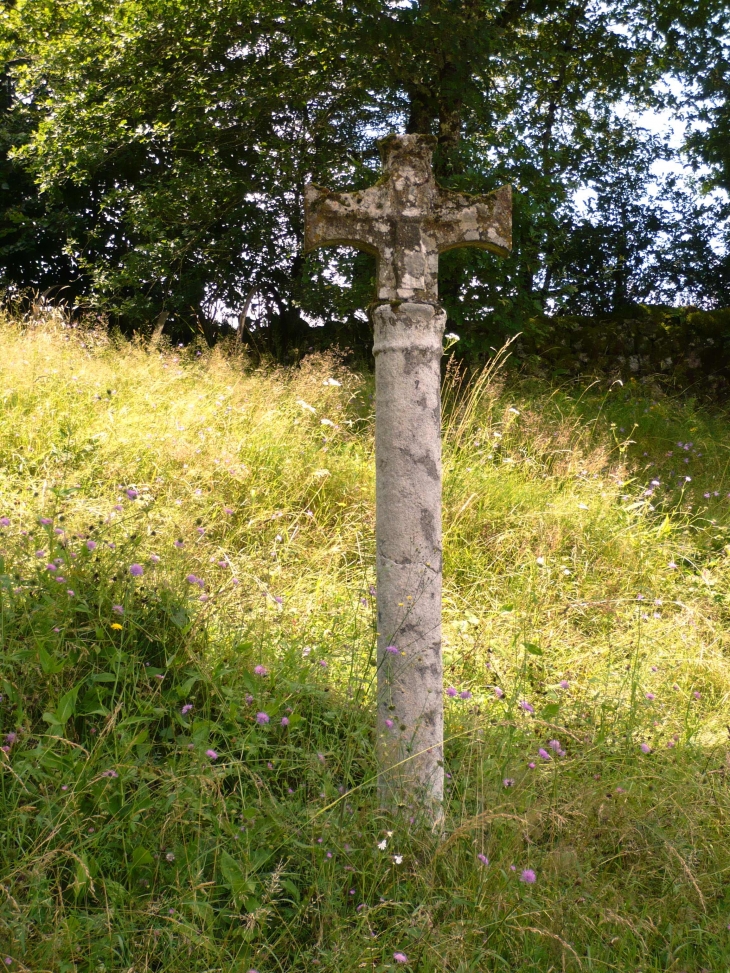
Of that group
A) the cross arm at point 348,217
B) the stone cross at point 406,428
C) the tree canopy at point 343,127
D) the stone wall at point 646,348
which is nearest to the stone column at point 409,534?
the stone cross at point 406,428

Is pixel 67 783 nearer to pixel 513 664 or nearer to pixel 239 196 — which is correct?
pixel 513 664

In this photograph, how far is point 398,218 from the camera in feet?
8.98

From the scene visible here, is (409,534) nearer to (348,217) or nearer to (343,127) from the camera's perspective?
(348,217)

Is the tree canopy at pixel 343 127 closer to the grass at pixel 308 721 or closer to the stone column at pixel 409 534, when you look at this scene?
the grass at pixel 308 721

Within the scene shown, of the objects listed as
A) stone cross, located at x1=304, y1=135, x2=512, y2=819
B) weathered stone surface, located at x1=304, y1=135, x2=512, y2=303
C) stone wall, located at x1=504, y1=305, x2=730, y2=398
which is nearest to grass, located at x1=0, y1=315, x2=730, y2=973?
stone cross, located at x1=304, y1=135, x2=512, y2=819

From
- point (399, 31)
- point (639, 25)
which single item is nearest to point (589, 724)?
point (399, 31)

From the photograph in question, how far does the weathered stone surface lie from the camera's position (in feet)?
8.89

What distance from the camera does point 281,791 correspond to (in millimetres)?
2574

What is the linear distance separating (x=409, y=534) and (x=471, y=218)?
1094mm

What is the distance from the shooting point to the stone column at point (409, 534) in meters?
2.64

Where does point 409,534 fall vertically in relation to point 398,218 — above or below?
below

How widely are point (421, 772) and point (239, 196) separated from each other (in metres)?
9.04

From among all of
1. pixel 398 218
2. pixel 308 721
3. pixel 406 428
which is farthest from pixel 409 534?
pixel 398 218

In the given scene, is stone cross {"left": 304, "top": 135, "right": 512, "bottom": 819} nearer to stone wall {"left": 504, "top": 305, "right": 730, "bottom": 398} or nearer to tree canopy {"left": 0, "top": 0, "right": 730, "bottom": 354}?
tree canopy {"left": 0, "top": 0, "right": 730, "bottom": 354}
